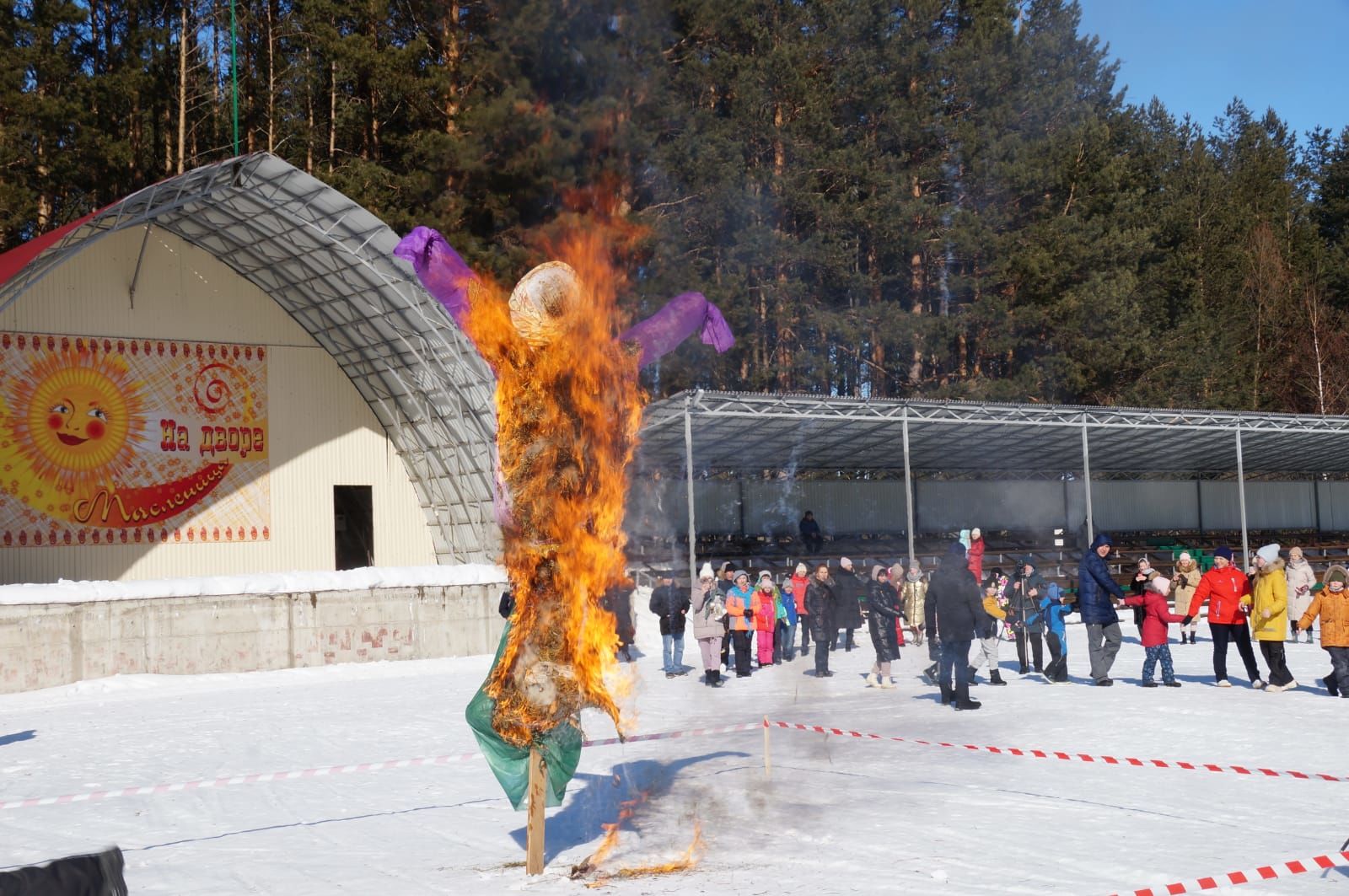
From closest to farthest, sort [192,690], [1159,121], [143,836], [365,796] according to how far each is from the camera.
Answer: [143,836] → [365,796] → [192,690] → [1159,121]

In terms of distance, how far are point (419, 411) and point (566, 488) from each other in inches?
934

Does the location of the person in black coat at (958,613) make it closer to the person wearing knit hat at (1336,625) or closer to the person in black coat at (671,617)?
the person wearing knit hat at (1336,625)

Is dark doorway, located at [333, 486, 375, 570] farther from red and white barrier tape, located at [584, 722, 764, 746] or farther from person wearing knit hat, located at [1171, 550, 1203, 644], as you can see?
red and white barrier tape, located at [584, 722, 764, 746]

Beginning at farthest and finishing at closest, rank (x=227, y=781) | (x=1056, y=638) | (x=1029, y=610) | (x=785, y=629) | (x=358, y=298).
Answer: (x=358, y=298)
(x=785, y=629)
(x=1029, y=610)
(x=1056, y=638)
(x=227, y=781)

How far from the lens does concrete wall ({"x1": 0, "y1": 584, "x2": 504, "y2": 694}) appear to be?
63.9 ft

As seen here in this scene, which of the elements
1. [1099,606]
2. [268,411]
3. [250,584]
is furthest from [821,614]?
[268,411]

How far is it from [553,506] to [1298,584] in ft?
54.9

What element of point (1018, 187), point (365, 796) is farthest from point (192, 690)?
point (1018, 187)

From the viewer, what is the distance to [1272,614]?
47.4 ft

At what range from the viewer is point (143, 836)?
8719 mm

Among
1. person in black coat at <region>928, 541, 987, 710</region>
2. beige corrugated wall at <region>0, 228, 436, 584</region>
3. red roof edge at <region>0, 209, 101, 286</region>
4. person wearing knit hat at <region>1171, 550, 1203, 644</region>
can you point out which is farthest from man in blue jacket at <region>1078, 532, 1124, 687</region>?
beige corrugated wall at <region>0, 228, 436, 584</region>

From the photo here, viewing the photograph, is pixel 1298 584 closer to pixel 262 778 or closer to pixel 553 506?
pixel 262 778

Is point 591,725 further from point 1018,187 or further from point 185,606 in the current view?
point 1018,187

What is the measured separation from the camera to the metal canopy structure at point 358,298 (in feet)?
82.8
